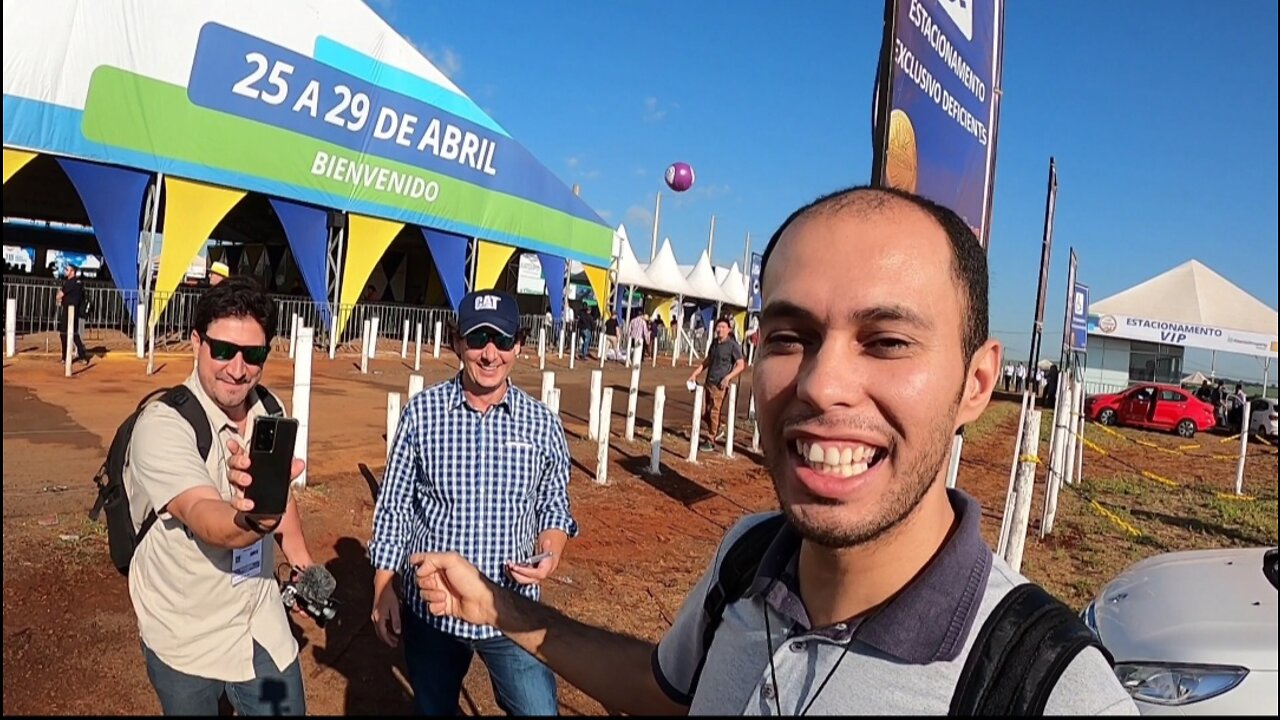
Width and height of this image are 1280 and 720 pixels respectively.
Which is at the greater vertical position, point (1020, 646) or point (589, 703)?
point (1020, 646)

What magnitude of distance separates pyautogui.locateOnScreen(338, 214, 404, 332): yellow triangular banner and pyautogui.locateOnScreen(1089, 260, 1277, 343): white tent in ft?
79.2

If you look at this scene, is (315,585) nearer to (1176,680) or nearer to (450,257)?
(1176,680)

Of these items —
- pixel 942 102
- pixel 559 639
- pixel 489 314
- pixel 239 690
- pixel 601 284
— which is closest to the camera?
pixel 559 639

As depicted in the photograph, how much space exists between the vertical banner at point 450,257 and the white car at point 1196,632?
62.8 feet

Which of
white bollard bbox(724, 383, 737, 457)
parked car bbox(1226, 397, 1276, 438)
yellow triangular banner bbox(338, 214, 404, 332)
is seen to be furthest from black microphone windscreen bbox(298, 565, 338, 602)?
parked car bbox(1226, 397, 1276, 438)

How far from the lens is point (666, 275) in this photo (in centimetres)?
3225

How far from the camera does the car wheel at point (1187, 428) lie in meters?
20.6

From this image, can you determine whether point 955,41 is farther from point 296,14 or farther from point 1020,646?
point 296,14

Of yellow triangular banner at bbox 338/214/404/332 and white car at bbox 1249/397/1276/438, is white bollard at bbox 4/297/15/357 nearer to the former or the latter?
yellow triangular banner at bbox 338/214/404/332

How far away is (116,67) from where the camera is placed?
13.9 m

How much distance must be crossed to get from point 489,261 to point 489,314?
Answer: 65.7 ft

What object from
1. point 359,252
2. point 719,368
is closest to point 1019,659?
point 719,368

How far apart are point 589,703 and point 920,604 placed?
326cm

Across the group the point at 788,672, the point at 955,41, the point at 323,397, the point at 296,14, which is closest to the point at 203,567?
the point at 788,672
